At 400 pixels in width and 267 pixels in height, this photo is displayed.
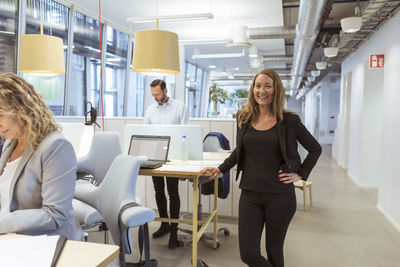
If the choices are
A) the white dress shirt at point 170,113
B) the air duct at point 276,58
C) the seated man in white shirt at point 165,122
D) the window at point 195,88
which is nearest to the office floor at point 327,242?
the seated man in white shirt at point 165,122

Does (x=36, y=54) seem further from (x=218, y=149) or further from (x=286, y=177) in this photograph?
(x=286, y=177)

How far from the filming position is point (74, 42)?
21.0 feet

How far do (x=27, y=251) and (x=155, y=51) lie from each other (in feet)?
7.85

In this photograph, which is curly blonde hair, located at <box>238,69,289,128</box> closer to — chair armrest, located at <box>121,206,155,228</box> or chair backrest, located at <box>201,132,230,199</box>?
chair armrest, located at <box>121,206,155,228</box>

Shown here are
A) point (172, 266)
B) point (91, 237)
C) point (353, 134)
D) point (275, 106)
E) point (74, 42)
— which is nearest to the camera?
point (275, 106)

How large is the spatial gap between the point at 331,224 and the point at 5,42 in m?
4.94

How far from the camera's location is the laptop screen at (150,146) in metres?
3.19

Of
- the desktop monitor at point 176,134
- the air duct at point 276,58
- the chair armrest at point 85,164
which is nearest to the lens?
the chair armrest at point 85,164

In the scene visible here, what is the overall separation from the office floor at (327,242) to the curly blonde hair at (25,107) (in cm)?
197

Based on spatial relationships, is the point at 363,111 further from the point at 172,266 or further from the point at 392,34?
the point at 172,266

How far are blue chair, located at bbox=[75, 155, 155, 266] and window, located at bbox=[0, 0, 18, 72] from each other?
3501 mm

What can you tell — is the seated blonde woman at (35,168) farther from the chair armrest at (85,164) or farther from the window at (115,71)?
the window at (115,71)

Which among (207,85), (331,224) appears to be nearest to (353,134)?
(331,224)

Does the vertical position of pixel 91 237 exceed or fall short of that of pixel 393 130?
it falls short
